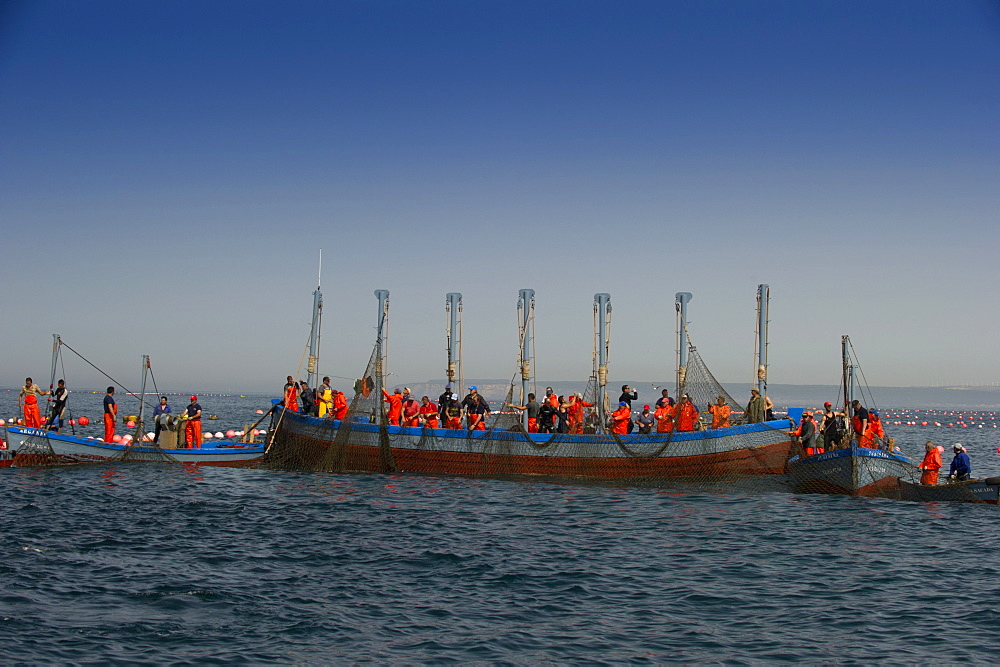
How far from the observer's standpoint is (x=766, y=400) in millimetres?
27438

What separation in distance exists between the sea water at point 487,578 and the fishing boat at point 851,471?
0.70 m

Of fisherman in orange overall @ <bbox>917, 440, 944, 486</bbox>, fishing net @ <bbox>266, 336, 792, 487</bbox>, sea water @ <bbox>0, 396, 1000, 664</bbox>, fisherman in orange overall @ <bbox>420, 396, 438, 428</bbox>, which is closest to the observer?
sea water @ <bbox>0, 396, 1000, 664</bbox>

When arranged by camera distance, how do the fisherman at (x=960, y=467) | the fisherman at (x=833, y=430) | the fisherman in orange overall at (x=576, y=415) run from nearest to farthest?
the fisherman at (x=960, y=467) → the fisherman at (x=833, y=430) → the fisherman in orange overall at (x=576, y=415)

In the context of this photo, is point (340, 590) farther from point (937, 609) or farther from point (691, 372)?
point (691, 372)

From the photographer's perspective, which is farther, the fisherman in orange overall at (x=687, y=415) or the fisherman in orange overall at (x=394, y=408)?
the fisherman in orange overall at (x=394, y=408)

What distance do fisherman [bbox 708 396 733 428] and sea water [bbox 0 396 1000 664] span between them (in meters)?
3.46

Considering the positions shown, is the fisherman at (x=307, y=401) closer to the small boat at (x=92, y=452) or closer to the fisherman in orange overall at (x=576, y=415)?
the small boat at (x=92, y=452)

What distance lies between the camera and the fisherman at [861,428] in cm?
2494

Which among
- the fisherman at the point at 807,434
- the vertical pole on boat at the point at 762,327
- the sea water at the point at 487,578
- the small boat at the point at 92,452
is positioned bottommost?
the sea water at the point at 487,578

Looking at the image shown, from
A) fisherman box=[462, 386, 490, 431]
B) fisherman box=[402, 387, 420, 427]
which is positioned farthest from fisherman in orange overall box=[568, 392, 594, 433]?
fisherman box=[402, 387, 420, 427]

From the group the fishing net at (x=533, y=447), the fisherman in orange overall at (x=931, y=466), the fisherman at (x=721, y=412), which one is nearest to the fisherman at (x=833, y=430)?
the fishing net at (x=533, y=447)

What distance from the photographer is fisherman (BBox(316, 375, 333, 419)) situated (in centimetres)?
3008

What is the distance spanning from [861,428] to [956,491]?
297cm

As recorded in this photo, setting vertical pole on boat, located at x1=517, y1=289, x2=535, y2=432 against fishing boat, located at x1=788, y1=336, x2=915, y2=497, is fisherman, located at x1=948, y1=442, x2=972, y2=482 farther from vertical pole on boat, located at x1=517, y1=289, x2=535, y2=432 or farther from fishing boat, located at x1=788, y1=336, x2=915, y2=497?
vertical pole on boat, located at x1=517, y1=289, x2=535, y2=432
